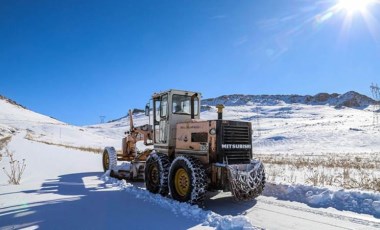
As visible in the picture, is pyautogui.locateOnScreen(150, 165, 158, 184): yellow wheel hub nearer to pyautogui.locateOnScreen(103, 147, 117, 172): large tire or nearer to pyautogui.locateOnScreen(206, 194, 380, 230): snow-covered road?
pyautogui.locateOnScreen(206, 194, 380, 230): snow-covered road

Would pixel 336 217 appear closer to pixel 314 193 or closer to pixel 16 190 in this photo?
pixel 314 193

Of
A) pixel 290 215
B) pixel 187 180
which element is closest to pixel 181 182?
pixel 187 180

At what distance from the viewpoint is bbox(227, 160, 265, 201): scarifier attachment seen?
8781 millimetres

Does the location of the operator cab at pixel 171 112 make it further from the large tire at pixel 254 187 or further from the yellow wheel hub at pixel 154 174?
the large tire at pixel 254 187

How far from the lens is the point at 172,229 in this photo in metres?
6.62

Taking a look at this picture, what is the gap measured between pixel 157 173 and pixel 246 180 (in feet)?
9.84

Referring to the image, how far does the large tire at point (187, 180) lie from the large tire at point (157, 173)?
0.47 m

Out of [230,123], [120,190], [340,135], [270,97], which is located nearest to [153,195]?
[120,190]

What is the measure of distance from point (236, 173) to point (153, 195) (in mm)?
2637

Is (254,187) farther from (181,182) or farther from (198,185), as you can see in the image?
(181,182)

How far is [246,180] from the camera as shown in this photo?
8.98 metres

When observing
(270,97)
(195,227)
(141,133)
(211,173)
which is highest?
(270,97)

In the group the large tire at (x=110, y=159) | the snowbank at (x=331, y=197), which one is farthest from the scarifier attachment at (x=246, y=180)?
the large tire at (x=110, y=159)

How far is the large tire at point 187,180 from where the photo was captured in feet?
28.7
